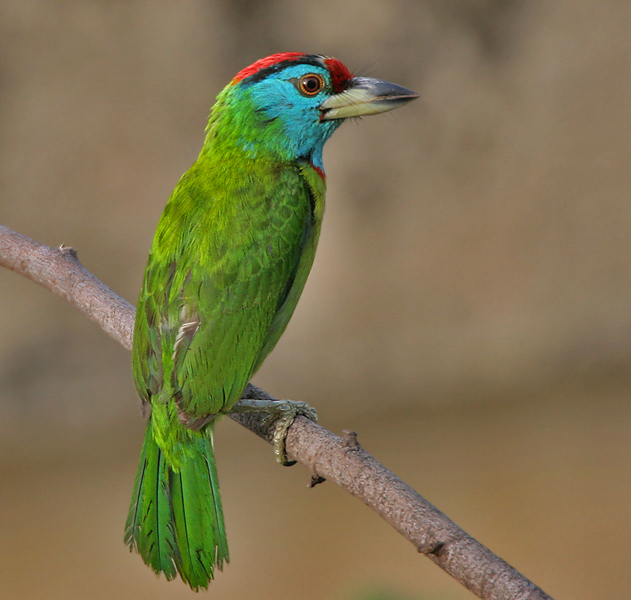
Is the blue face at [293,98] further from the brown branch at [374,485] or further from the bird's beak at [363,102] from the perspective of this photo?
the brown branch at [374,485]

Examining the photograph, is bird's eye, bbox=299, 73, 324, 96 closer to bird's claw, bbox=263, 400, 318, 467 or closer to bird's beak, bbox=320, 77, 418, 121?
Result: bird's beak, bbox=320, 77, 418, 121

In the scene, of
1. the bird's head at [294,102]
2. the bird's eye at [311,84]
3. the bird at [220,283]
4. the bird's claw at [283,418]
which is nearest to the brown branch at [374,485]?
the bird's claw at [283,418]

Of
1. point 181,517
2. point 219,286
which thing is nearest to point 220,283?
point 219,286

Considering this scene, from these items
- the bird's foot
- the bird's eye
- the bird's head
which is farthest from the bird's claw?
the bird's eye

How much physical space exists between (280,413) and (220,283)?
287mm

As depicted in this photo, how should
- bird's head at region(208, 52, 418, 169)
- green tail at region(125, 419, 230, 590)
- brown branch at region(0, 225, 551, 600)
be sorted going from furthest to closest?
bird's head at region(208, 52, 418, 169) < green tail at region(125, 419, 230, 590) < brown branch at region(0, 225, 551, 600)

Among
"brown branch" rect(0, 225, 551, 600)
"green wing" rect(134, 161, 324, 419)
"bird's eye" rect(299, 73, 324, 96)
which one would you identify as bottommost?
"brown branch" rect(0, 225, 551, 600)

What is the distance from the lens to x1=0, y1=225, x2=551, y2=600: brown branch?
3.75ft

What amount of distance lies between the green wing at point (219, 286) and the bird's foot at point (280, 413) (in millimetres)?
75

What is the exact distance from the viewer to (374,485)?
131cm

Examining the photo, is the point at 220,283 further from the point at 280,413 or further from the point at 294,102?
the point at 294,102

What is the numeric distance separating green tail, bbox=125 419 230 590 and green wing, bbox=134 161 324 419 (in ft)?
0.40

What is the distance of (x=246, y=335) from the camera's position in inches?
66.3

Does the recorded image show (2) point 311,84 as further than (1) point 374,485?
Yes
